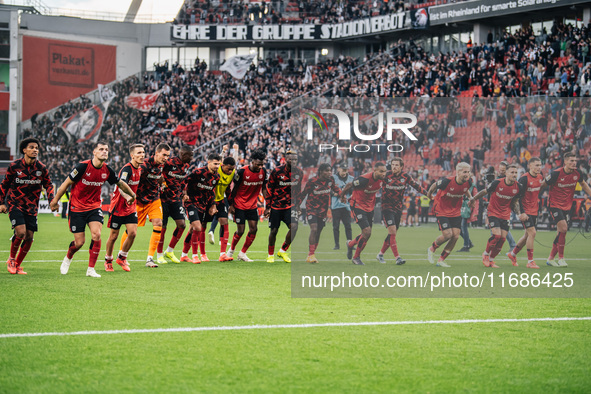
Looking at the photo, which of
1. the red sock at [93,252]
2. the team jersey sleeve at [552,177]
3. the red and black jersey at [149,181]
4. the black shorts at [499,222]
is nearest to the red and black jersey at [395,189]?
the black shorts at [499,222]

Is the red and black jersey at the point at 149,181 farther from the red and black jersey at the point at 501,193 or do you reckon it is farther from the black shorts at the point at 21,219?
the red and black jersey at the point at 501,193

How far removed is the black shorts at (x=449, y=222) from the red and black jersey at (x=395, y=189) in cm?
59

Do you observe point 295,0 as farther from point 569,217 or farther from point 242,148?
point 569,217

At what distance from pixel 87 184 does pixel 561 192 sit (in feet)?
26.7

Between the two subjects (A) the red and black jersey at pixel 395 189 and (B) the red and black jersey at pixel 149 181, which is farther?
(B) the red and black jersey at pixel 149 181

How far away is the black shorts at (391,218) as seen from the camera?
12.8 metres

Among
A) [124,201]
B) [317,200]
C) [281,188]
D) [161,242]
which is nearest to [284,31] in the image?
[281,188]

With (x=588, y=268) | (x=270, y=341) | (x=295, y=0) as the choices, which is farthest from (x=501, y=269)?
(x=295, y=0)

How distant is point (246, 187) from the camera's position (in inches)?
585

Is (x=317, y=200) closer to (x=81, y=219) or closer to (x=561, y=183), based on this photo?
(x=561, y=183)

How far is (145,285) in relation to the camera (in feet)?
35.3

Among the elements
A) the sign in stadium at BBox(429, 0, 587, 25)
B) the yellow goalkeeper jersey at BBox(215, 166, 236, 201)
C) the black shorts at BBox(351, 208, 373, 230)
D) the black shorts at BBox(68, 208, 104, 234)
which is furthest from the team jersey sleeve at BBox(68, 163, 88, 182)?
the sign in stadium at BBox(429, 0, 587, 25)

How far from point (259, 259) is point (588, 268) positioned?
21.3 ft

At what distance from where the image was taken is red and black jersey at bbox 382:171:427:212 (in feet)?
41.3
